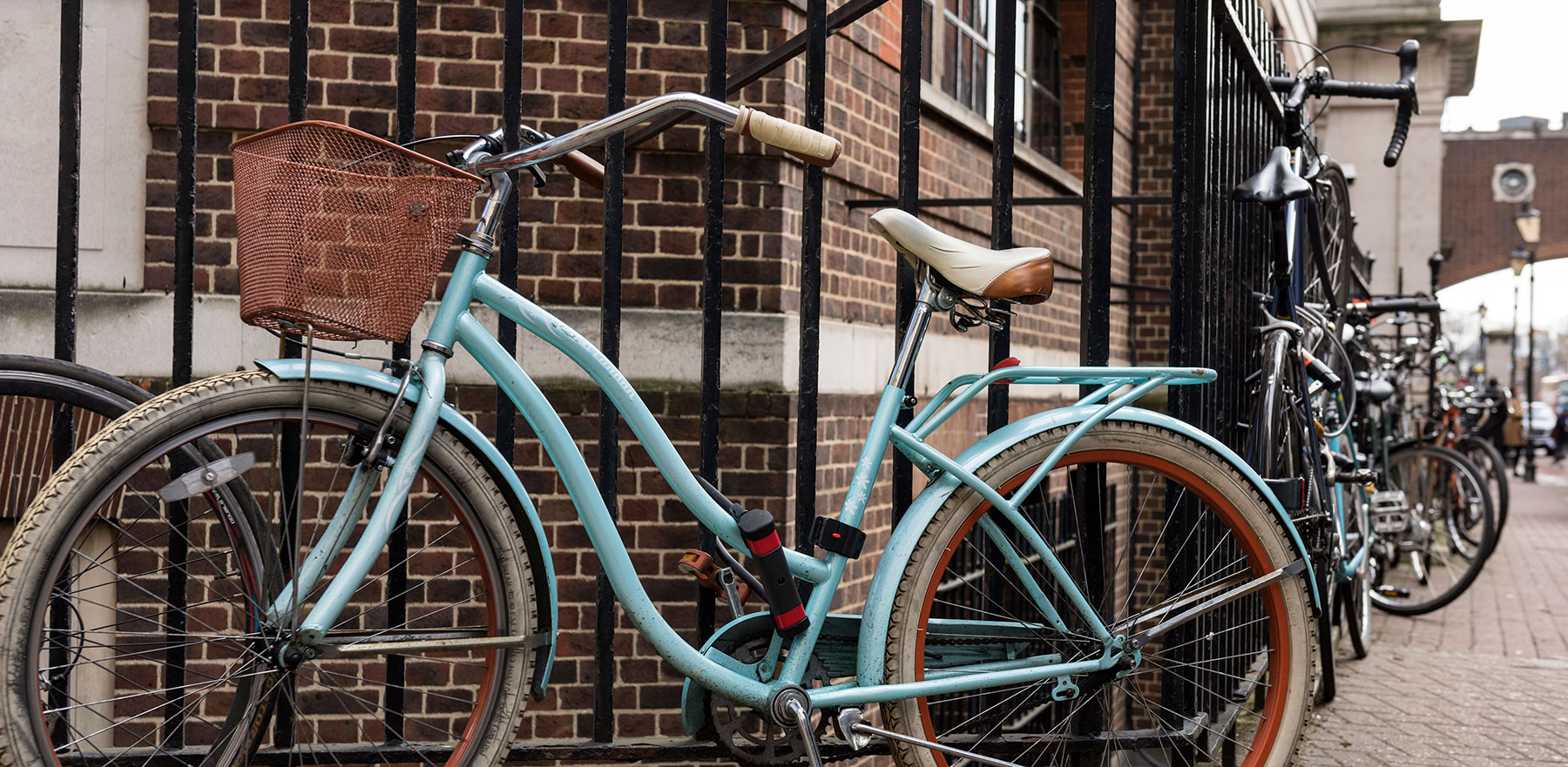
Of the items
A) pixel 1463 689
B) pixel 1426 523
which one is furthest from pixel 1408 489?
pixel 1463 689

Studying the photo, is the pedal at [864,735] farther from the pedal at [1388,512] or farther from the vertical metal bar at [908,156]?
the pedal at [1388,512]

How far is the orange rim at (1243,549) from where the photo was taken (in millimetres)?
2227

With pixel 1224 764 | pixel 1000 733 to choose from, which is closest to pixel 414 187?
pixel 1000 733

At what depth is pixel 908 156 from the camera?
2.47 m

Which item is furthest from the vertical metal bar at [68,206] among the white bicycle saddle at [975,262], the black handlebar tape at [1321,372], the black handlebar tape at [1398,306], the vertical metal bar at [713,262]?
the black handlebar tape at [1398,306]

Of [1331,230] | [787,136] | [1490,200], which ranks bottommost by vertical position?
[787,136]

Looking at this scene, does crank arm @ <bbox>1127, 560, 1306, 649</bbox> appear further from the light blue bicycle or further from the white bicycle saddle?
the white bicycle saddle

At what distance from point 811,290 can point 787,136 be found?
1.87 ft

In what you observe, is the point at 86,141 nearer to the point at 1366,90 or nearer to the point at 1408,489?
the point at 1366,90

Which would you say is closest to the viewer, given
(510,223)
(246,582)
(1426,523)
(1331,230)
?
(246,582)

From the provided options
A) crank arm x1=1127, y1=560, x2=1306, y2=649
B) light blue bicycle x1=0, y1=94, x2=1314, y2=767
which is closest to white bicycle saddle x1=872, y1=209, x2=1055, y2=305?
light blue bicycle x1=0, y1=94, x2=1314, y2=767

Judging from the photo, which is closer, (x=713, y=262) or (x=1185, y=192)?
(x=713, y=262)

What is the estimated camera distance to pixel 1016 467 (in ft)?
7.31

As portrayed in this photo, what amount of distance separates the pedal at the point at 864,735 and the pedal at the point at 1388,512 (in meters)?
4.53
